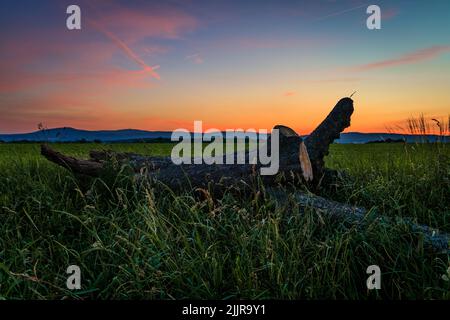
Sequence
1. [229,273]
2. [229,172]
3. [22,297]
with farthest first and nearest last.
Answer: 1. [229,172]
2. [229,273]
3. [22,297]

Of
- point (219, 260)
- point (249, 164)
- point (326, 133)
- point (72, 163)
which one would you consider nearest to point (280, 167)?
point (249, 164)

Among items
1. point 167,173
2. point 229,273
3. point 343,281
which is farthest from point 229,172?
point 343,281

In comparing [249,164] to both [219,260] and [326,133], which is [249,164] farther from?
[219,260]

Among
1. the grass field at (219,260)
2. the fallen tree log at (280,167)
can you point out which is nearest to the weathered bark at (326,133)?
the fallen tree log at (280,167)

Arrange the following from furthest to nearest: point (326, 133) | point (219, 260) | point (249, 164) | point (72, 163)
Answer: point (326, 133)
point (72, 163)
point (249, 164)
point (219, 260)

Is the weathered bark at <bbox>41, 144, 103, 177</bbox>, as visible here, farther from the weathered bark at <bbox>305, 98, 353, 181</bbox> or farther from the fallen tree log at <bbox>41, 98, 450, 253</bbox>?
the weathered bark at <bbox>305, 98, 353, 181</bbox>

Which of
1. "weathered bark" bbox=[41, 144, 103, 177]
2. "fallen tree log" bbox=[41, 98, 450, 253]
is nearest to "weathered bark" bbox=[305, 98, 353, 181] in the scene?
"fallen tree log" bbox=[41, 98, 450, 253]

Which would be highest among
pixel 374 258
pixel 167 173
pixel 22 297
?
pixel 167 173

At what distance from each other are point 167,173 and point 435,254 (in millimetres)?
3640

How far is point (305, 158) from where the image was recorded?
5379mm
